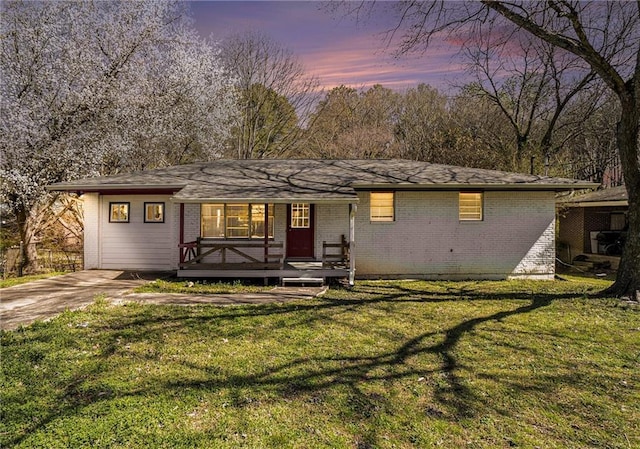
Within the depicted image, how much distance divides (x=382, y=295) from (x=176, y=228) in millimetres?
7507

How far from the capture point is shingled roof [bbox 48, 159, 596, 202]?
1088cm

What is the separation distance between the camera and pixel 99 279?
36.2ft

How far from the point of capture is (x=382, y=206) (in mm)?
12383

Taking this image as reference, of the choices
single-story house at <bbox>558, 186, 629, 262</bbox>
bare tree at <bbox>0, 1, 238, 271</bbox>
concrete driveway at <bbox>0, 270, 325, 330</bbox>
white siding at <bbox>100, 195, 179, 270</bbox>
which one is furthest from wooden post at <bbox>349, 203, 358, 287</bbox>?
single-story house at <bbox>558, 186, 629, 262</bbox>

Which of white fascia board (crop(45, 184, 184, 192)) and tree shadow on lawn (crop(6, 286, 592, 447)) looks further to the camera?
white fascia board (crop(45, 184, 184, 192))

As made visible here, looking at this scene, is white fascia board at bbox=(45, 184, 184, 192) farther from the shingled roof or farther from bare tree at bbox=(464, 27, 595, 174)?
bare tree at bbox=(464, 27, 595, 174)

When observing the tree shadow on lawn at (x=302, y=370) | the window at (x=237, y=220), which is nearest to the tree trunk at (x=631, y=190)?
the tree shadow on lawn at (x=302, y=370)

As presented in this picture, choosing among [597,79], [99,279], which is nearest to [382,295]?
[99,279]

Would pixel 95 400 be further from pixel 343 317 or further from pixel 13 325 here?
pixel 343 317

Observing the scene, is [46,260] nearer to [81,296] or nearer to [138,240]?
[138,240]

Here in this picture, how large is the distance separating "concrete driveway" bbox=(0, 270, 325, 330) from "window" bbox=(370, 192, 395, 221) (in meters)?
3.56

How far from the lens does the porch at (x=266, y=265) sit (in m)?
10.8

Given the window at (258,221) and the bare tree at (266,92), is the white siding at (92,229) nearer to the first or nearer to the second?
the window at (258,221)

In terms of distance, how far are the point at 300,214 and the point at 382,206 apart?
9.28ft
